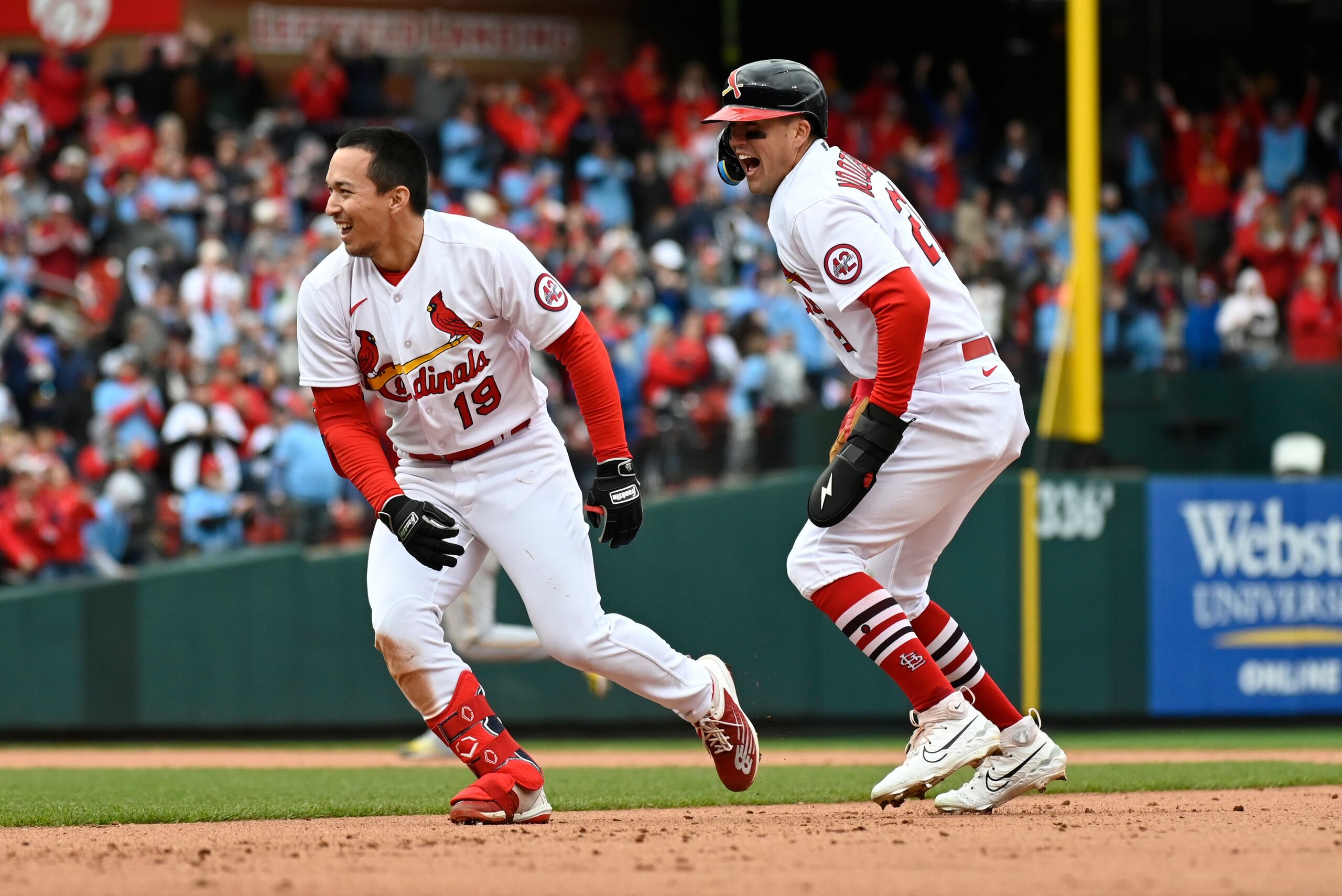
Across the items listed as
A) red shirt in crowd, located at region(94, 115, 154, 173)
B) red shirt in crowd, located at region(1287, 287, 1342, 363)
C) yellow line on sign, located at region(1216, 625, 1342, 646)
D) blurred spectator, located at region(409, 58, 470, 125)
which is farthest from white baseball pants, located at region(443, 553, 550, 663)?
blurred spectator, located at region(409, 58, 470, 125)

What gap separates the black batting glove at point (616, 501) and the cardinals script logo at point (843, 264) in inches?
31.7

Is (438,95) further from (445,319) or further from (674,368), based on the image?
(445,319)

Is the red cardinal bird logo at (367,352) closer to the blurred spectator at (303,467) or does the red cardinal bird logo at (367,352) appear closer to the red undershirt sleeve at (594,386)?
the red undershirt sleeve at (594,386)

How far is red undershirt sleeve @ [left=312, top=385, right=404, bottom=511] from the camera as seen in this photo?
525 cm

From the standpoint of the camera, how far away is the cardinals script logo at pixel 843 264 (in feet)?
16.5

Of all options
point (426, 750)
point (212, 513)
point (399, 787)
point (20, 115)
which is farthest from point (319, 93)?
point (399, 787)

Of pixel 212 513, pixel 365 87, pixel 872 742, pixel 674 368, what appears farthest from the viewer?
pixel 365 87

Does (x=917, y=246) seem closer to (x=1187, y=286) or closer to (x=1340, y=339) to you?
(x=1340, y=339)

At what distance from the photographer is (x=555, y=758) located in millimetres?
9555

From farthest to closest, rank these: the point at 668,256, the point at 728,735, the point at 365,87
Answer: the point at 365,87
the point at 668,256
the point at 728,735

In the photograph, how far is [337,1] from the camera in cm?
1930

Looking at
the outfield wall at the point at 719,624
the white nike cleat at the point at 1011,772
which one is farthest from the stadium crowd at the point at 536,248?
the white nike cleat at the point at 1011,772

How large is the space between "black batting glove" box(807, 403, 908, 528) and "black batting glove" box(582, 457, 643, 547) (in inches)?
20.2

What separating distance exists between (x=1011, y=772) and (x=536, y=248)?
941cm
